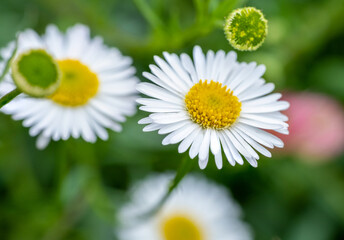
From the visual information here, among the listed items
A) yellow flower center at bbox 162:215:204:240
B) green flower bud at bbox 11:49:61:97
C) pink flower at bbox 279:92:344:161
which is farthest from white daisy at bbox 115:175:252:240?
green flower bud at bbox 11:49:61:97

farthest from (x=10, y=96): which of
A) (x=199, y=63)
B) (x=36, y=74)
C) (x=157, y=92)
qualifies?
(x=199, y=63)

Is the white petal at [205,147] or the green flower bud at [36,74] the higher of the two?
the green flower bud at [36,74]

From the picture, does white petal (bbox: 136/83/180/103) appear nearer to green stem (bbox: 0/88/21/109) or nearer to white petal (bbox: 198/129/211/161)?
white petal (bbox: 198/129/211/161)

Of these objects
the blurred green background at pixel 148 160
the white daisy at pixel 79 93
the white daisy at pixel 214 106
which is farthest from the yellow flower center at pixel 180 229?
the white daisy at pixel 214 106

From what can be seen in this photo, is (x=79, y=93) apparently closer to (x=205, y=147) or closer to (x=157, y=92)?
(x=157, y=92)

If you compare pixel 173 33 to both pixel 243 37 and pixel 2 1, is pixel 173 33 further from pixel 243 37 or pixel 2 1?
pixel 2 1

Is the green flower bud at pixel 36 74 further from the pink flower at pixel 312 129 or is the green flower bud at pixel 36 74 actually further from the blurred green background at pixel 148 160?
the pink flower at pixel 312 129

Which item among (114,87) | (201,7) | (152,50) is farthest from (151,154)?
(201,7)
